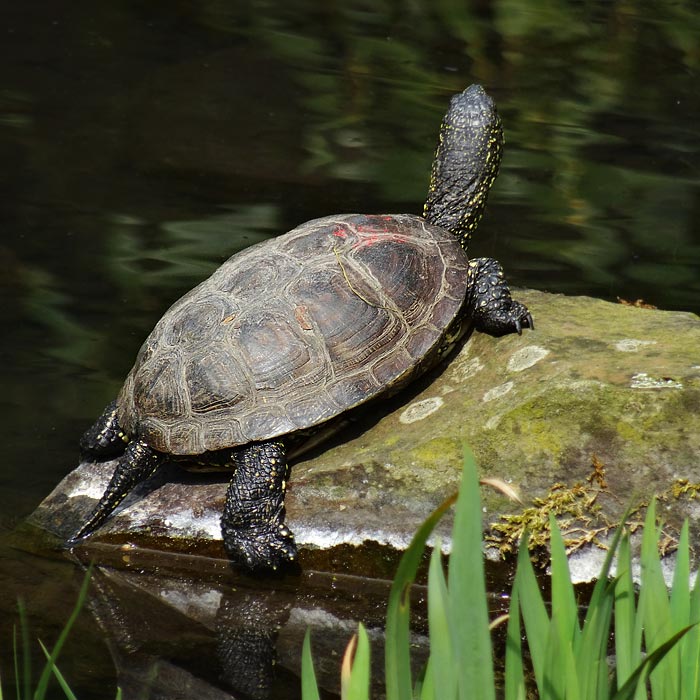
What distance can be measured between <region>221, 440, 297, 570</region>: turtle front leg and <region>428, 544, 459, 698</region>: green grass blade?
224 cm

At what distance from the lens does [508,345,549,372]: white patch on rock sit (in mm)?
4648

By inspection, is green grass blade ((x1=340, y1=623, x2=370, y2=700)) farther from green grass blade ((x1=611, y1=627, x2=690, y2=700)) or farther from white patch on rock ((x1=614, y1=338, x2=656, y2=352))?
white patch on rock ((x1=614, y1=338, x2=656, y2=352))

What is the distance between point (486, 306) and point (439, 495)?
107 cm

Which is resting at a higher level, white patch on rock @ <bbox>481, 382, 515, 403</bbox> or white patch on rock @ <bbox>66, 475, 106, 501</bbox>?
white patch on rock @ <bbox>481, 382, 515, 403</bbox>

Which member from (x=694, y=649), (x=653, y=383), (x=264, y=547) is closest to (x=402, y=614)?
(x=694, y=649)

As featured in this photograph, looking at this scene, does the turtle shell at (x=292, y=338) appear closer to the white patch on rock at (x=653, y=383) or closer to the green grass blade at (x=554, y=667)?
the white patch on rock at (x=653, y=383)

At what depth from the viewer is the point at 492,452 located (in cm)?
425

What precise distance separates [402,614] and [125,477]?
2749 mm

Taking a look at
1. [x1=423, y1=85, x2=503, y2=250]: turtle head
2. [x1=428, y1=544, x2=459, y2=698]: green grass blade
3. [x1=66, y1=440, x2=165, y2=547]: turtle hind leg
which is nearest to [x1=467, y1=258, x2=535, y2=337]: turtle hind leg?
[x1=423, y1=85, x2=503, y2=250]: turtle head

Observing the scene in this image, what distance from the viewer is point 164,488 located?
472cm

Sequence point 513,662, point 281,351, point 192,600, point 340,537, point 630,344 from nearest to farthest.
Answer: point 513,662 < point 192,600 < point 340,537 < point 281,351 < point 630,344

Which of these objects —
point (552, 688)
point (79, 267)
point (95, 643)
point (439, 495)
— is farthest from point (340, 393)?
point (79, 267)

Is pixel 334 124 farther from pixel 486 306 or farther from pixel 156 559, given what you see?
pixel 156 559

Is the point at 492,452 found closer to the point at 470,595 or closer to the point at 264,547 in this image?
the point at 264,547
